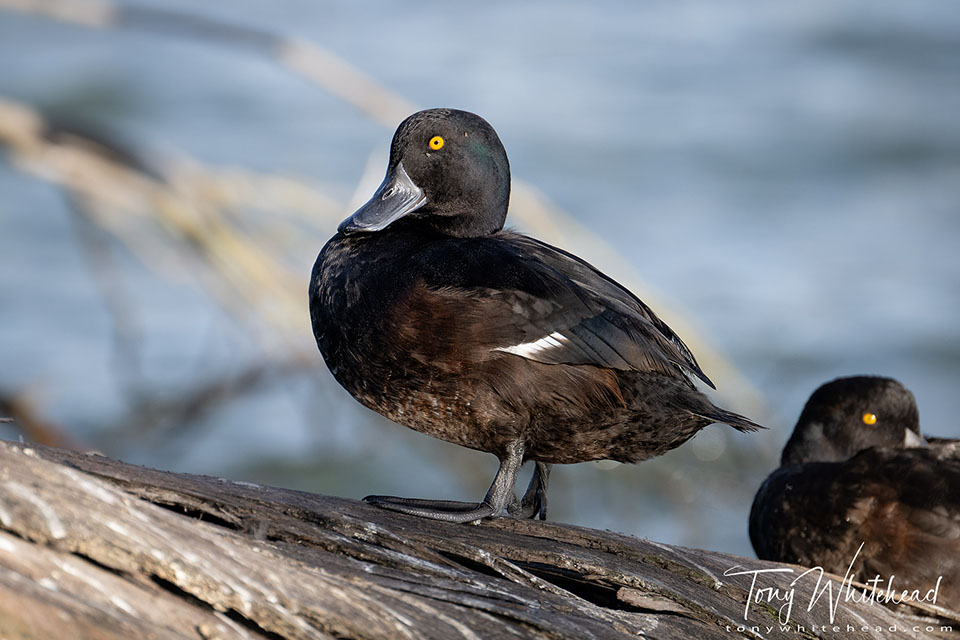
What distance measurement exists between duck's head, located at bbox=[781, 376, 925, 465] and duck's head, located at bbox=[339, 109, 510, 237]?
195 cm

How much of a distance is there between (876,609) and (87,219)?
393cm

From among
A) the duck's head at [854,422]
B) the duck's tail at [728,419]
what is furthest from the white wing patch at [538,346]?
the duck's head at [854,422]

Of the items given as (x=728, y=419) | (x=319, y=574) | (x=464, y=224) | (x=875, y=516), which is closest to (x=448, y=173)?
(x=464, y=224)

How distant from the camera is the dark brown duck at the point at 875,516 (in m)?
3.61

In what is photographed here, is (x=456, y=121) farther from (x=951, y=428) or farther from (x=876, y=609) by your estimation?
Result: (x=951, y=428)

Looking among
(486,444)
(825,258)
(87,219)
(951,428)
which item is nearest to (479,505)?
(486,444)

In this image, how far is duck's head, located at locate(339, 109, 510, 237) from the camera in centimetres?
337

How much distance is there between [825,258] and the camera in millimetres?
10266

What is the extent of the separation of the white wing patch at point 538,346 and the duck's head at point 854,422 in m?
2.05
